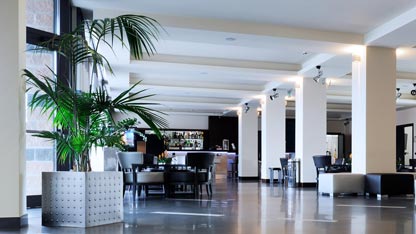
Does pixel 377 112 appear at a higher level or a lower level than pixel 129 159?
higher

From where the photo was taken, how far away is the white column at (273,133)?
1548cm

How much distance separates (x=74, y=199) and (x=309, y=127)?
9.09 metres

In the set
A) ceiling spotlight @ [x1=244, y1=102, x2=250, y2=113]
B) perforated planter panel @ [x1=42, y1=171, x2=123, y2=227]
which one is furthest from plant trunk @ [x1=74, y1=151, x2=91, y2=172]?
ceiling spotlight @ [x1=244, y1=102, x2=250, y2=113]

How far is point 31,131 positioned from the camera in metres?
6.56

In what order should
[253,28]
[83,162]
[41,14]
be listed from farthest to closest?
[253,28]
[41,14]
[83,162]

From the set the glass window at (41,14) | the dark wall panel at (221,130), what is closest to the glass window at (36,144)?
the glass window at (41,14)

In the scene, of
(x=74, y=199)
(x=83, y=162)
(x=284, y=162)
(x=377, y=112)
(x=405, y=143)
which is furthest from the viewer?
(x=405, y=143)

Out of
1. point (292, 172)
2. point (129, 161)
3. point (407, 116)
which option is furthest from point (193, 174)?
point (407, 116)

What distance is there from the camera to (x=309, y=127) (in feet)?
41.4

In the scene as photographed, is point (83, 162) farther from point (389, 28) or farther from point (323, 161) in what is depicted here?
point (323, 161)

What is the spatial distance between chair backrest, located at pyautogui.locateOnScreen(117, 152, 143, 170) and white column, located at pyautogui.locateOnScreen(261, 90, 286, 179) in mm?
7750

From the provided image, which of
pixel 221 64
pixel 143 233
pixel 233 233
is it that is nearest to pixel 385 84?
pixel 221 64

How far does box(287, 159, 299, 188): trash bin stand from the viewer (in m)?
13.0

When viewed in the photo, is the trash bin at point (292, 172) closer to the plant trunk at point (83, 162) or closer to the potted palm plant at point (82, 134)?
the potted palm plant at point (82, 134)
